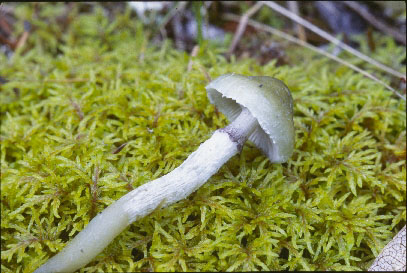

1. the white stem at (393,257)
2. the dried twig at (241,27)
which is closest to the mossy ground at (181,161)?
the white stem at (393,257)

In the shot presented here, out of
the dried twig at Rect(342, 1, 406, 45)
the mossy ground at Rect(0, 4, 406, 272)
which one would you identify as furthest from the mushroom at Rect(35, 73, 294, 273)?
the dried twig at Rect(342, 1, 406, 45)

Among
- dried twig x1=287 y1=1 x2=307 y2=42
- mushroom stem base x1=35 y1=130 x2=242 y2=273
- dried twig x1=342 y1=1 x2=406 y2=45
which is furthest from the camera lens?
dried twig x1=287 y1=1 x2=307 y2=42

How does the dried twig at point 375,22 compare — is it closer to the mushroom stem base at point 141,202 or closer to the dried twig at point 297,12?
the dried twig at point 297,12

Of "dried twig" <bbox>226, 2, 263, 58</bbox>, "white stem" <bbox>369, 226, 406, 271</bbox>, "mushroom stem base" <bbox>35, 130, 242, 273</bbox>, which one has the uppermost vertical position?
"dried twig" <bbox>226, 2, 263, 58</bbox>

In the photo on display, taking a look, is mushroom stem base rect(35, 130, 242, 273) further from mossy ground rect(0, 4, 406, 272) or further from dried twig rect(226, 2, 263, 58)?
dried twig rect(226, 2, 263, 58)

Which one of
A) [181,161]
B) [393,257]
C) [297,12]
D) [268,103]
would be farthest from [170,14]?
[393,257]

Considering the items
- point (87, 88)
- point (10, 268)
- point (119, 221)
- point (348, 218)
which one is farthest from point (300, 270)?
point (87, 88)
